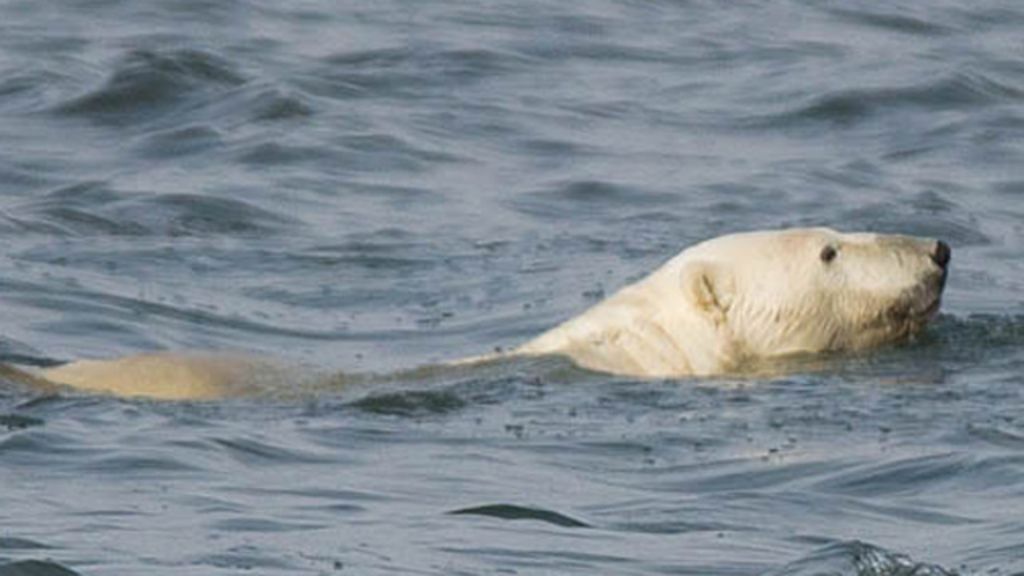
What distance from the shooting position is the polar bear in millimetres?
11789

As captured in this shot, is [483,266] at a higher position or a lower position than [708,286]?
lower

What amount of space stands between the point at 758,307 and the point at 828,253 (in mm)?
319

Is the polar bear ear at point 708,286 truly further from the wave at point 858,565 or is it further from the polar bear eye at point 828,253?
the wave at point 858,565

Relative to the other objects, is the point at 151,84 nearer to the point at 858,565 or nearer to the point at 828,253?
the point at 828,253

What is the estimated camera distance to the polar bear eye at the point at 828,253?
11.9m

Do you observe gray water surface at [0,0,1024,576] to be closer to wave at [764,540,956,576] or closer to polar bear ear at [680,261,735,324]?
wave at [764,540,956,576]

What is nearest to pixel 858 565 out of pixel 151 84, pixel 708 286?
pixel 708 286

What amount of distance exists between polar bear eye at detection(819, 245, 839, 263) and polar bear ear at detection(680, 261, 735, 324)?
36 cm

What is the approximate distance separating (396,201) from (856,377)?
5383mm

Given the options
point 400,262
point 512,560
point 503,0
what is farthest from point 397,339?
point 503,0

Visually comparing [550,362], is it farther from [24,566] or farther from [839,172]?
[839,172]

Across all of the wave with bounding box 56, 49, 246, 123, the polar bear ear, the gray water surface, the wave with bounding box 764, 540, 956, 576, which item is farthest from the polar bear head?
the wave with bounding box 56, 49, 246, 123

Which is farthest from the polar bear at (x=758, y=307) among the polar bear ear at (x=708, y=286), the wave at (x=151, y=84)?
the wave at (x=151, y=84)

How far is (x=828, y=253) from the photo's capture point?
11891 millimetres
